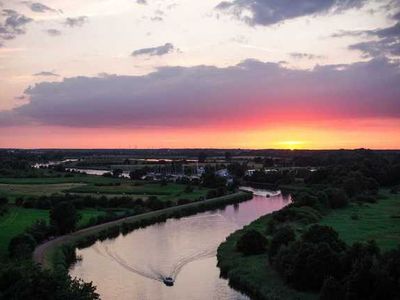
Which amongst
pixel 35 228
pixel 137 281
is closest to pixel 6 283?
pixel 137 281

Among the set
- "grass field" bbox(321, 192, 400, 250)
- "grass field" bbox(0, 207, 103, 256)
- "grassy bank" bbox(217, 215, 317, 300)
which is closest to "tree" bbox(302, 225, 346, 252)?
"grassy bank" bbox(217, 215, 317, 300)

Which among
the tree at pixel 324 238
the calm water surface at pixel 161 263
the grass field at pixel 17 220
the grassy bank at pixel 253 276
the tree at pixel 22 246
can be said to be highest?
the tree at pixel 324 238

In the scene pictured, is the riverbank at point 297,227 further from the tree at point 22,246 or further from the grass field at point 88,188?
the grass field at point 88,188

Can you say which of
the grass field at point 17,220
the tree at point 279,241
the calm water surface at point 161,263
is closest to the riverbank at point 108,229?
the calm water surface at point 161,263

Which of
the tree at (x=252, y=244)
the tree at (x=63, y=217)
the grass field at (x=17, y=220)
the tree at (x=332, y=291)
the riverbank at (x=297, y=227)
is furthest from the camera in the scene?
the tree at (x=63, y=217)

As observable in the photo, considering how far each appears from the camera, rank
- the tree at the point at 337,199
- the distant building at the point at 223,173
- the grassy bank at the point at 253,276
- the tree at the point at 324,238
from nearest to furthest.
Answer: the grassy bank at the point at 253,276 < the tree at the point at 324,238 < the tree at the point at 337,199 < the distant building at the point at 223,173

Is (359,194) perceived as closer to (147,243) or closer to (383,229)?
(383,229)

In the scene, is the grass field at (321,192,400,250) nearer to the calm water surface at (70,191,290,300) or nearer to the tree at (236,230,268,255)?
the tree at (236,230,268,255)
